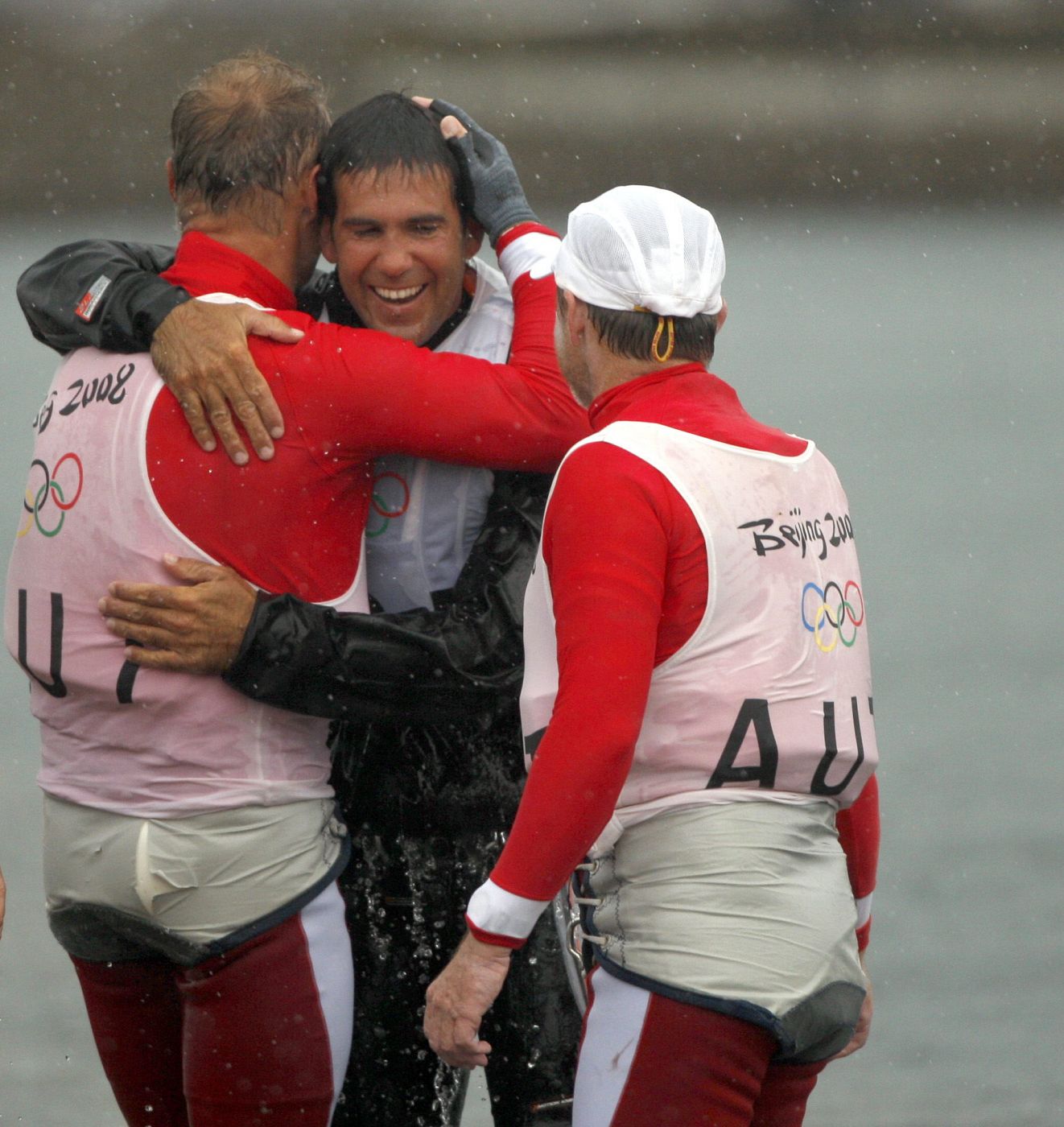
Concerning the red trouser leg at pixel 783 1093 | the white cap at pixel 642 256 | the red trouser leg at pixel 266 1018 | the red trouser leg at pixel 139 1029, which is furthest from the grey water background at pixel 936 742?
the white cap at pixel 642 256

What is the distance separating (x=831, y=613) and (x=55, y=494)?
1125mm

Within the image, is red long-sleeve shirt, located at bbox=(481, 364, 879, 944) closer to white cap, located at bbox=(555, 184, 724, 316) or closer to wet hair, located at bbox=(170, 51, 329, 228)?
white cap, located at bbox=(555, 184, 724, 316)

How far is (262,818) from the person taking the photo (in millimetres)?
2512

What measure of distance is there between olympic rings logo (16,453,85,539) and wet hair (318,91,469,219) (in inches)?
23.4

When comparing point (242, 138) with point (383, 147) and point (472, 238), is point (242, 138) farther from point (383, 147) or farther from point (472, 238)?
point (472, 238)

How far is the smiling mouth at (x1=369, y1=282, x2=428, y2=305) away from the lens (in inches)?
110

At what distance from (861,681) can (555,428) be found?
0.60 m

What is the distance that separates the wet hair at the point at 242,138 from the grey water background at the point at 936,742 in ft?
8.83

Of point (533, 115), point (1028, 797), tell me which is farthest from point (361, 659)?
point (533, 115)

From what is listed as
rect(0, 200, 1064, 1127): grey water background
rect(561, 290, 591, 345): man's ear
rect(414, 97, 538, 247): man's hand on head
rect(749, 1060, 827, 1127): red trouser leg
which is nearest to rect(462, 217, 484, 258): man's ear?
rect(414, 97, 538, 247): man's hand on head

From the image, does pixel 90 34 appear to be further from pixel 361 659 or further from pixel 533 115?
→ pixel 361 659

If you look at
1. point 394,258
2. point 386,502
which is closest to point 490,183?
point 394,258

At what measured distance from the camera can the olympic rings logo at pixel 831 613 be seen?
2.26 m

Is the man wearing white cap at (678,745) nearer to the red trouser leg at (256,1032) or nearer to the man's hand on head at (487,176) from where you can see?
the red trouser leg at (256,1032)
